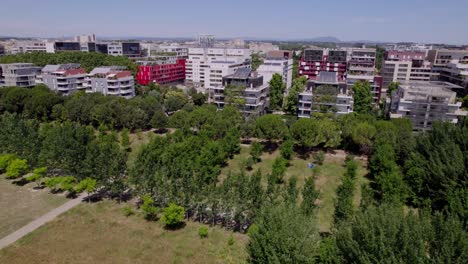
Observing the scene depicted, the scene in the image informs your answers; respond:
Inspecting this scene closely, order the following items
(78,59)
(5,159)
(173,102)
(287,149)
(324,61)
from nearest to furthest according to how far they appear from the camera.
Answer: (5,159)
(287,149)
(173,102)
(78,59)
(324,61)

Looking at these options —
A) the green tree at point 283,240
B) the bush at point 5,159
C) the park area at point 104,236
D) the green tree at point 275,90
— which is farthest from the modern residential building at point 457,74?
the bush at point 5,159

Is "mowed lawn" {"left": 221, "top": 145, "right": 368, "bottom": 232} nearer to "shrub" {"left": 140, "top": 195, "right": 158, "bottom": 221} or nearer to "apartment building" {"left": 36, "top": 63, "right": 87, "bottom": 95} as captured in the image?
"shrub" {"left": 140, "top": 195, "right": 158, "bottom": 221}

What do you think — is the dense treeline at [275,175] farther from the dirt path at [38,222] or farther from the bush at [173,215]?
the dirt path at [38,222]

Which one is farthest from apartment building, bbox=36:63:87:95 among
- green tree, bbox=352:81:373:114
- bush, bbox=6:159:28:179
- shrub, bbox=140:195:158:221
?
green tree, bbox=352:81:373:114

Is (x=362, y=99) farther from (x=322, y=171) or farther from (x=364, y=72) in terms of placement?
(x=322, y=171)

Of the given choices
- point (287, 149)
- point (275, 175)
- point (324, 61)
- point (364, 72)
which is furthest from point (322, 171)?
point (324, 61)

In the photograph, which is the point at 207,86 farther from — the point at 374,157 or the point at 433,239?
the point at 433,239
